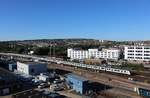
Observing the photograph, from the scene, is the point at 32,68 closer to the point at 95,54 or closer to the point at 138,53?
the point at 138,53

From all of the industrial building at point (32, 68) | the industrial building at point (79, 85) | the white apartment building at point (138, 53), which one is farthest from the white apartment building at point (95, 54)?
the industrial building at point (79, 85)

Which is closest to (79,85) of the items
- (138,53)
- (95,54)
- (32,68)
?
(32,68)

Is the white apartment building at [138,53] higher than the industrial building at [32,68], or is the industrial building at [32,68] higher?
the white apartment building at [138,53]

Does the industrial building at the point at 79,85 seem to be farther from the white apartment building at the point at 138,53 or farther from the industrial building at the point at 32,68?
the white apartment building at the point at 138,53

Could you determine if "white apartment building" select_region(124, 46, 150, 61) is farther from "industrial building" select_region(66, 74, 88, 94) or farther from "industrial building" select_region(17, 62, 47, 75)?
"industrial building" select_region(66, 74, 88, 94)

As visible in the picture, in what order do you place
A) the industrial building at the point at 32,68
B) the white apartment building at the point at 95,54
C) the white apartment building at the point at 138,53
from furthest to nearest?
the white apartment building at the point at 95,54
the white apartment building at the point at 138,53
the industrial building at the point at 32,68

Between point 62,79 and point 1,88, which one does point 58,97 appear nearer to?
point 1,88
